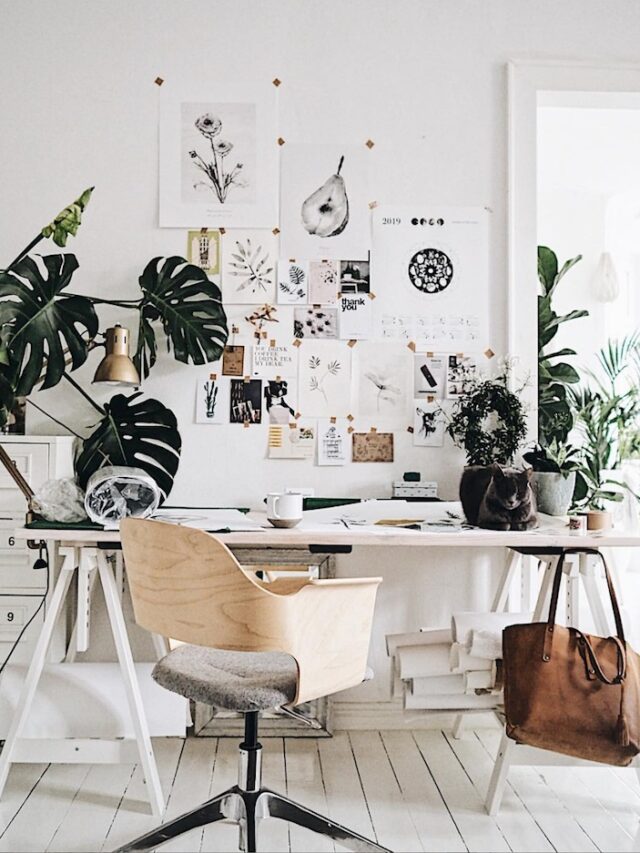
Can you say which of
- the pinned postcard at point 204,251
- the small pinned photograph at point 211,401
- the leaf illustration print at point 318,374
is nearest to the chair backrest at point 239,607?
the small pinned photograph at point 211,401

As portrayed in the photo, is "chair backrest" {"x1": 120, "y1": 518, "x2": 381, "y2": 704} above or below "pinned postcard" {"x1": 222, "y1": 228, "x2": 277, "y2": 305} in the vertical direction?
below

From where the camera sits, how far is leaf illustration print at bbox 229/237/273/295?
3.02 metres

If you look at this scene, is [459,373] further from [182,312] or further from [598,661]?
[598,661]

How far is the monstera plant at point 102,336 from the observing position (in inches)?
98.7

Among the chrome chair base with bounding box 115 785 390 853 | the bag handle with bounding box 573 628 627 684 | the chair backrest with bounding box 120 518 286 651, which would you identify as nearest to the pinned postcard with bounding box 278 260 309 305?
the chair backrest with bounding box 120 518 286 651

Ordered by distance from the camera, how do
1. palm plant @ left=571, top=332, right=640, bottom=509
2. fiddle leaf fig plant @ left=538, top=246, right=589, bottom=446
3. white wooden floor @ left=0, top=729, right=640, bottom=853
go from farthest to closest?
palm plant @ left=571, top=332, right=640, bottom=509 < fiddle leaf fig plant @ left=538, top=246, right=589, bottom=446 < white wooden floor @ left=0, top=729, right=640, bottom=853

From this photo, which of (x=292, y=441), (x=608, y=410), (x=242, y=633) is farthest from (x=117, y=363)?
(x=608, y=410)

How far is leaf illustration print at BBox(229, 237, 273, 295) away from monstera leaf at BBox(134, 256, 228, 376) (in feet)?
0.64

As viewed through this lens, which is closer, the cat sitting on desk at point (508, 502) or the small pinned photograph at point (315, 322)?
the cat sitting on desk at point (508, 502)

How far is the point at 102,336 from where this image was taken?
2.96 m

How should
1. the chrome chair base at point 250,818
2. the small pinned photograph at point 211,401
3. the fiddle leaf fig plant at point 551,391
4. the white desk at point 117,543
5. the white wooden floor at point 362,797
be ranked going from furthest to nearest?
the fiddle leaf fig plant at point 551,391 < the small pinned photograph at point 211,401 < the white desk at point 117,543 < the white wooden floor at point 362,797 < the chrome chair base at point 250,818

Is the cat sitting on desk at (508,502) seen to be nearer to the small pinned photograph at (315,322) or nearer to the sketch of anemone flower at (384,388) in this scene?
the sketch of anemone flower at (384,388)

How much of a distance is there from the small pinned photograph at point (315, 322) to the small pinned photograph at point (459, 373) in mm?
411

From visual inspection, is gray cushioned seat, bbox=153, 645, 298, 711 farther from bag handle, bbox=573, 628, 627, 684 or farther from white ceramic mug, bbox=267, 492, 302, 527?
bag handle, bbox=573, 628, 627, 684
